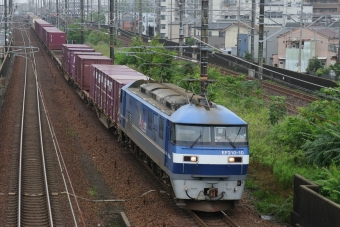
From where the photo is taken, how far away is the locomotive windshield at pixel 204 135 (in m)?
14.7

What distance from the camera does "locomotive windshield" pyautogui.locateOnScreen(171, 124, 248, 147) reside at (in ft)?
48.2

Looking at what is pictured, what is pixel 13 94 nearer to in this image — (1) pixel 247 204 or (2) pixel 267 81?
(2) pixel 267 81

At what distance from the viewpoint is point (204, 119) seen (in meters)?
14.9

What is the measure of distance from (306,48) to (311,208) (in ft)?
146

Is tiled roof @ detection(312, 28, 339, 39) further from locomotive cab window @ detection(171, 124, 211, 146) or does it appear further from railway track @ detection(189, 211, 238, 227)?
locomotive cab window @ detection(171, 124, 211, 146)

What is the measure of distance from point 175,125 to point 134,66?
31.1 metres

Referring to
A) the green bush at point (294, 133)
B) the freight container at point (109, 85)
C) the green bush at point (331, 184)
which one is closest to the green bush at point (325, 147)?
the green bush at point (294, 133)

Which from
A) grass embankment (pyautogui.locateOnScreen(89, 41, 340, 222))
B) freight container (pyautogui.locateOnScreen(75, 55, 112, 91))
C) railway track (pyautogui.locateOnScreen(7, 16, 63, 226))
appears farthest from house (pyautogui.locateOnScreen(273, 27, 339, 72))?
grass embankment (pyautogui.locateOnScreen(89, 41, 340, 222))

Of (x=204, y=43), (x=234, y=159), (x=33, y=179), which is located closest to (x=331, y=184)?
(x=234, y=159)

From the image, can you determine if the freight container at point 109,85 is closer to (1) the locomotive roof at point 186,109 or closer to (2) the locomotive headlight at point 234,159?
(1) the locomotive roof at point 186,109

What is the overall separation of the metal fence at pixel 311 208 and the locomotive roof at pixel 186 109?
82.9 inches

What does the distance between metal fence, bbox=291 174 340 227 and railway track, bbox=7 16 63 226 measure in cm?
542

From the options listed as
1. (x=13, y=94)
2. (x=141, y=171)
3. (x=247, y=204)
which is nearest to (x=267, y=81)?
(x=13, y=94)

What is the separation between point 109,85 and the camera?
25.6 metres
